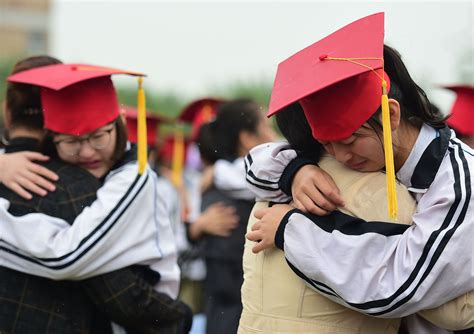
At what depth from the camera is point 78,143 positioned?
2.96 m

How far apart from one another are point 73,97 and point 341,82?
1.12 meters

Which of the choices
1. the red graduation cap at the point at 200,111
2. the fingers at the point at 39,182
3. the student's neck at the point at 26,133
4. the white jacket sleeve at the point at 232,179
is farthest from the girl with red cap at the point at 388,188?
the red graduation cap at the point at 200,111

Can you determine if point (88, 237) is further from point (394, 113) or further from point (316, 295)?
point (394, 113)

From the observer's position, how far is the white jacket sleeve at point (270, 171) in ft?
7.94

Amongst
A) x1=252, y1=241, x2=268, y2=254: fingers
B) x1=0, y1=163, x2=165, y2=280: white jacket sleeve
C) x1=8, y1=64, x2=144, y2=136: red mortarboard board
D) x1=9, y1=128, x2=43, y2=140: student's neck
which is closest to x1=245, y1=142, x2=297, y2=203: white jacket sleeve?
x1=252, y1=241, x2=268, y2=254: fingers

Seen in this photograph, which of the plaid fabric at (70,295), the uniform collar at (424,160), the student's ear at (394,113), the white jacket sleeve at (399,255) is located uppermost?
the student's ear at (394,113)

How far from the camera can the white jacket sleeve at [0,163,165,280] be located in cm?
271

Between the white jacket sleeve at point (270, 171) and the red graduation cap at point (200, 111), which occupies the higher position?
the white jacket sleeve at point (270, 171)

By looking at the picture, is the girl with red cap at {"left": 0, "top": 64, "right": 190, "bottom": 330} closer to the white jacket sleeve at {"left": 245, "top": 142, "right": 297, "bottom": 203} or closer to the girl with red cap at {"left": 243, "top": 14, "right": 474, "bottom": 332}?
the white jacket sleeve at {"left": 245, "top": 142, "right": 297, "bottom": 203}

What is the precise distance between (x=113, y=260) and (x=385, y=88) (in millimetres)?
1151

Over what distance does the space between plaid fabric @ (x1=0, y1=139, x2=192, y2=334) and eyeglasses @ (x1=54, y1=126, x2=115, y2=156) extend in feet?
0.17

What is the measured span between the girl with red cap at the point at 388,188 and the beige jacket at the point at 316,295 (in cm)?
4

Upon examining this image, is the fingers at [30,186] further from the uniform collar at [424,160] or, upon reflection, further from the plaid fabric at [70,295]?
the uniform collar at [424,160]

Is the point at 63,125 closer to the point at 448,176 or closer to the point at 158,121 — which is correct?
the point at 448,176
